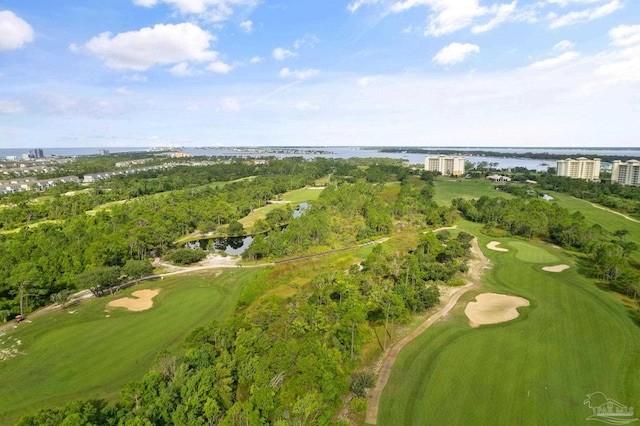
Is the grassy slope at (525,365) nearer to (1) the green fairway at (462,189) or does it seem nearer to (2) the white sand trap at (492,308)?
(2) the white sand trap at (492,308)

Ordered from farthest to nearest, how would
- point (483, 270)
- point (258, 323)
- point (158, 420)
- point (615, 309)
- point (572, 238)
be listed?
point (572, 238) → point (483, 270) → point (615, 309) → point (258, 323) → point (158, 420)

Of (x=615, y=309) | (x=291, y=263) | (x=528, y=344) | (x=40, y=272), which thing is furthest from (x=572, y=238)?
(x=40, y=272)

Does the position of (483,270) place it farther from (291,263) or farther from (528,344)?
(291,263)

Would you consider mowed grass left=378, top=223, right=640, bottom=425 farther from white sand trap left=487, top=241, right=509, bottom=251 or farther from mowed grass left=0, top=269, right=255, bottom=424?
white sand trap left=487, top=241, right=509, bottom=251

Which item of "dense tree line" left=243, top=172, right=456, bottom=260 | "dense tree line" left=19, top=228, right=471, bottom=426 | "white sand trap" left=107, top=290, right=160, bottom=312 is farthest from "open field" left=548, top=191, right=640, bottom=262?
"white sand trap" left=107, top=290, right=160, bottom=312

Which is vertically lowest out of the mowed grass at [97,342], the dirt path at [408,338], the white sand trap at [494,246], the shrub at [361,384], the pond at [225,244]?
the pond at [225,244]

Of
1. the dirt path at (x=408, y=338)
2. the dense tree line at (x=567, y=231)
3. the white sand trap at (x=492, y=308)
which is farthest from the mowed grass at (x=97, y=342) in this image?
the dense tree line at (x=567, y=231)
